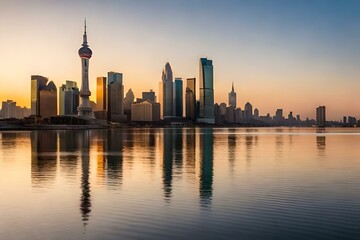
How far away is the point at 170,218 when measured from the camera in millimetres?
25047

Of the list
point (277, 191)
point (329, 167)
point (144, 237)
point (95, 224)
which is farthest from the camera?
point (329, 167)

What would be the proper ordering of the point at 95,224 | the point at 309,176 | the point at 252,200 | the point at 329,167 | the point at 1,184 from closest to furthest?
the point at 95,224, the point at 252,200, the point at 1,184, the point at 309,176, the point at 329,167

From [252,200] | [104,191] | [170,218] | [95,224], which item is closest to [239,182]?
[252,200]

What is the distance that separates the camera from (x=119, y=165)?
57.0 m

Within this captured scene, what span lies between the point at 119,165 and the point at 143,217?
32.3 meters

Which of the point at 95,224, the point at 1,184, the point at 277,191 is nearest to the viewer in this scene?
the point at 95,224

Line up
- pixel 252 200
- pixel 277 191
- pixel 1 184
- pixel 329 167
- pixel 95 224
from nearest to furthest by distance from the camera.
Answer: pixel 95 224
pixel 252 200
pixel 277 191
pixel 1 184
pixel 329 167

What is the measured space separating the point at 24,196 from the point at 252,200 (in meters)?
18.8

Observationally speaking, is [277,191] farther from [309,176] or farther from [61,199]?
[61,199]

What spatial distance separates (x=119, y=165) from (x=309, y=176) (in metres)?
26.2

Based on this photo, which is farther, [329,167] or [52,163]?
[52,163]

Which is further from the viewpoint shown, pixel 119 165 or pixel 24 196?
pixel 119 165

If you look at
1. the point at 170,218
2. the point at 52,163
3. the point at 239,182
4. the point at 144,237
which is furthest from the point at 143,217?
the point at 52,163

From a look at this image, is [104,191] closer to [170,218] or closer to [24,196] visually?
[24,196]
